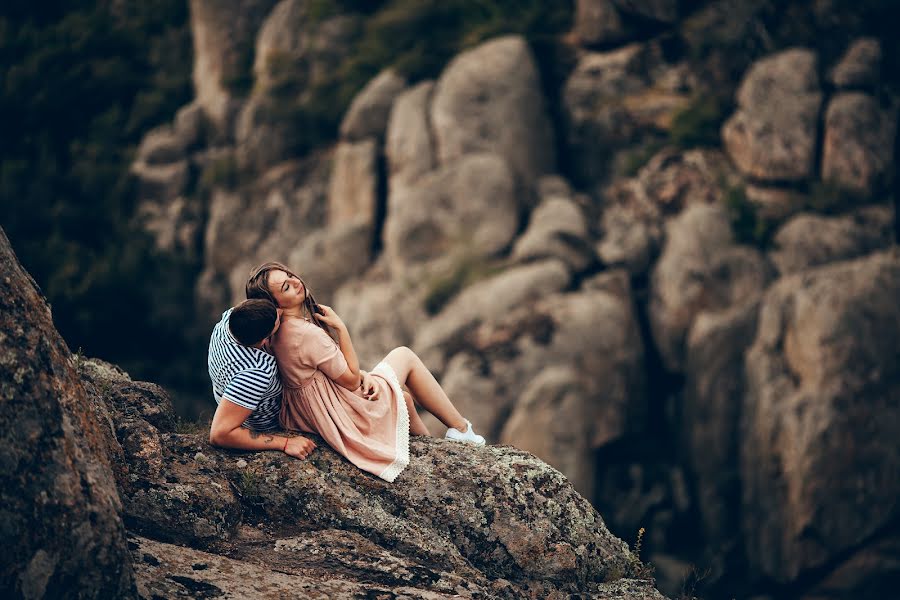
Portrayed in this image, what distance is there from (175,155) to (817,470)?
21.5 m

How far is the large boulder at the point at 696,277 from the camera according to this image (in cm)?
2258

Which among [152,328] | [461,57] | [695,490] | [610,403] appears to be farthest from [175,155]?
[695,490]

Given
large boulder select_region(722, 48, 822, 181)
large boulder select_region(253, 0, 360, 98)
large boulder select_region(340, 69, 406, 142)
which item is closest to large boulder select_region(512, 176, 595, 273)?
large boulder select_region(722, 48, 822, 181)

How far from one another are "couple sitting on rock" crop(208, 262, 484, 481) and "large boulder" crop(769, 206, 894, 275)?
54.6 feet

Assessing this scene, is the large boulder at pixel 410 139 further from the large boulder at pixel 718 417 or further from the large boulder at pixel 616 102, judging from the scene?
the large boulder at pixel 718 417

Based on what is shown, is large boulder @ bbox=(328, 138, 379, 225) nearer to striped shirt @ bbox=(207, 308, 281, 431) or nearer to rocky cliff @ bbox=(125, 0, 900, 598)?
rocky cliff @ bbox=(125, 0, 900, 598)

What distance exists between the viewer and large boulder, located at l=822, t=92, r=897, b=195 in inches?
906

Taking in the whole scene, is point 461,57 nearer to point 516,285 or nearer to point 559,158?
point 559,158

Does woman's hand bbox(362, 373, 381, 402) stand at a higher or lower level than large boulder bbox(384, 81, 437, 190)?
higher

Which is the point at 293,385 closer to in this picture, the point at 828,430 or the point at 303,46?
the point at 828,430

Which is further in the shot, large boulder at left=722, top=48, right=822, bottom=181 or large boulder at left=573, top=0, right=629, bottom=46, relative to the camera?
large boulder at left=573, top=0, right=629, bottom=46

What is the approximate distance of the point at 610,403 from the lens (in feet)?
72.1

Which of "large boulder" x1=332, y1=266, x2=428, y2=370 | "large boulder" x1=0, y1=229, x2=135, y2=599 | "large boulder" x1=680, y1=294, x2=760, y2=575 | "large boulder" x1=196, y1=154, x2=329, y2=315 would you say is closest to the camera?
"large boulder" x1=0, y1=229, x2=135, y2=599

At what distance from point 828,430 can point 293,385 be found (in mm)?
15030
